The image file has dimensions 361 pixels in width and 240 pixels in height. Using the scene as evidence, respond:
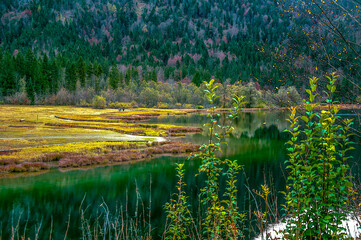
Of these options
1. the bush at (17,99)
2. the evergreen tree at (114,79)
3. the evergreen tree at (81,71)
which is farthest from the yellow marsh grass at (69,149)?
the evergreen tree at (81,71)

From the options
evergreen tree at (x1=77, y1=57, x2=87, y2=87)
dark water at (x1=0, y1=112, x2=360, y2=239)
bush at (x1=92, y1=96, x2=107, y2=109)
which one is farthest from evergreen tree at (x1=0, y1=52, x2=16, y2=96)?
dark water at (x1=0, y1=112, x2=360, y2=239)

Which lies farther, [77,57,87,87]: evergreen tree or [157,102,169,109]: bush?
[77,57,87,87]: evergreen tree

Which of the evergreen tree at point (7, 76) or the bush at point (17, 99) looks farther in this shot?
the evergreen tree at point (7, 76)

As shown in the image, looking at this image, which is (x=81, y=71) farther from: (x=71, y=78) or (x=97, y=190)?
(x=97, y=190)

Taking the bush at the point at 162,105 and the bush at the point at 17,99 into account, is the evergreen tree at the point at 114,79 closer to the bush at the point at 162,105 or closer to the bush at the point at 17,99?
the bush at the point at 162,105

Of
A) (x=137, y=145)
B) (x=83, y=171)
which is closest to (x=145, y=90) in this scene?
(x=137, y=145)

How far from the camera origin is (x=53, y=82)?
121m

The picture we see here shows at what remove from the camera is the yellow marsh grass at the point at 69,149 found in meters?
28.9

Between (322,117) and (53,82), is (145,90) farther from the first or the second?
(322,117)

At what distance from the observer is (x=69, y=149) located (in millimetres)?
33219

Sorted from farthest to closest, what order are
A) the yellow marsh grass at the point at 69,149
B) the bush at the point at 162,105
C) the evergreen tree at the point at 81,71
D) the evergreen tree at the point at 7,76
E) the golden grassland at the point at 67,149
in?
the evergreen tree at the point at 81,71 < the bush at the point at 162,105 < the evergreen tree at the point at 7,76 < the yellow marsh grass at the point at 69,149 < the golden grassland at the point at 67,149

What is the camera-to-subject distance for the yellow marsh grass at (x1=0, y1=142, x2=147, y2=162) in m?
28.9

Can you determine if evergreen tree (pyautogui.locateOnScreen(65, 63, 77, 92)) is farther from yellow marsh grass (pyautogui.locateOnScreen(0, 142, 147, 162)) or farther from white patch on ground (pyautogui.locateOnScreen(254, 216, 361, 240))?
white patch on ground (pyautogui.locateOnScreen(254, 216, 361, 240))

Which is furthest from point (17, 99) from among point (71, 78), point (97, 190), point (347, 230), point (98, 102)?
point (347, 230)
